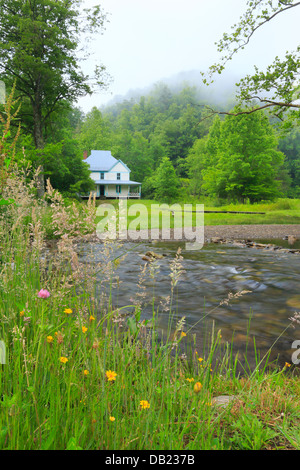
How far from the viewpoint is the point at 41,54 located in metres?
19.1

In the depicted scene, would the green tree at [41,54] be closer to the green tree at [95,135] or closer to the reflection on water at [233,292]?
the reflection on water at [233,292]

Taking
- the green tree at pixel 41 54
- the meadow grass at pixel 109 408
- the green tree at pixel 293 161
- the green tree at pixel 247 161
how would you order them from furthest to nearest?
the green tree at pixel 293 161, the green tree at pixel 247 161, the green tree at pixel 41 54, the meadow grass at pixel 109 408

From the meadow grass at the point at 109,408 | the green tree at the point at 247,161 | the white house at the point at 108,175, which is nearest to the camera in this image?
the meadow grass at the point at 109,408

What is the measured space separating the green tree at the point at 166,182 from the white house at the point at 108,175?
5.03m

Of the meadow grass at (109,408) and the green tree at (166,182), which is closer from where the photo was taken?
the meadow grass at (109,408)

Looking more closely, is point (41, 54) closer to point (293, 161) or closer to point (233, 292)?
point (233, 292)

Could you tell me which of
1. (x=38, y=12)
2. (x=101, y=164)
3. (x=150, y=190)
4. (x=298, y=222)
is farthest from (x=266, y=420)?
(x=150, y=190)

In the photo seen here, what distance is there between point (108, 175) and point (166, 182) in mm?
10632

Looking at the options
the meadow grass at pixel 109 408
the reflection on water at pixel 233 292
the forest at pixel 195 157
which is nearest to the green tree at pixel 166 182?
the forest at pixel 195 157

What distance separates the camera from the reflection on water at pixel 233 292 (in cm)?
391

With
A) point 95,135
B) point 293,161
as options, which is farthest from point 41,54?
point 293,161

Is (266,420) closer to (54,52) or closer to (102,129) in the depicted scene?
(54,52)

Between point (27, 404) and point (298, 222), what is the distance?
23.4m
